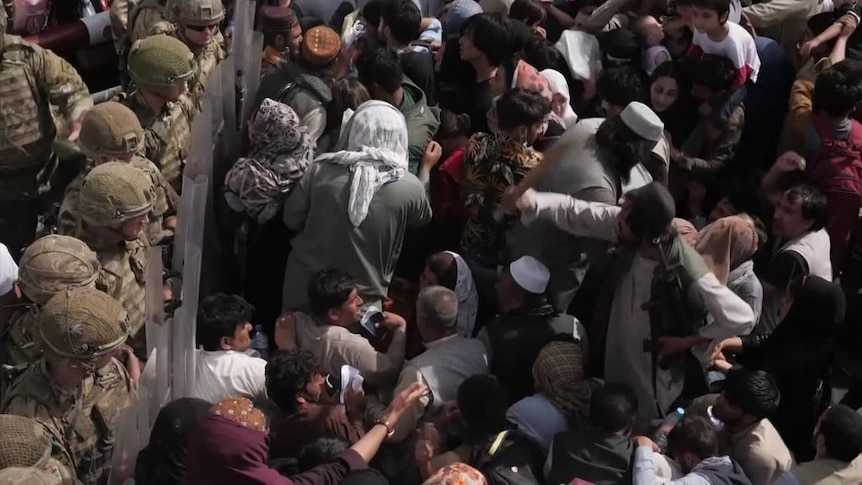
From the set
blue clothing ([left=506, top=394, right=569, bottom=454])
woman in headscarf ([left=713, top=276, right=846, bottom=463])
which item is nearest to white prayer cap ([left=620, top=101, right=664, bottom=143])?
woman in headscarf ([left=713, top=276, right=846, bottom=463])

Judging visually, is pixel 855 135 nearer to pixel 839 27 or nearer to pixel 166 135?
pixel 839 27

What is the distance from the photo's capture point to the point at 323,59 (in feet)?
17.4

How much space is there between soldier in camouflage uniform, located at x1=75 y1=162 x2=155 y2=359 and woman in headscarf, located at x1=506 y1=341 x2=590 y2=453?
4.93ft

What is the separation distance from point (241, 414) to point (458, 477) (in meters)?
0.68

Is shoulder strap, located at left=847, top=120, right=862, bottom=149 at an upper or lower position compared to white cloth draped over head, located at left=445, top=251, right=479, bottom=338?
upper

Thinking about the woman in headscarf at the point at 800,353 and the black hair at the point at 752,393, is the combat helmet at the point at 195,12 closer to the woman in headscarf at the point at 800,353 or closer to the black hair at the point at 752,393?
the woman in headscarf at the point at 800,353

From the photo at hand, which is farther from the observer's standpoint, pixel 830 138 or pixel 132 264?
pixel 830 138

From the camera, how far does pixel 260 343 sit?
15.9ft

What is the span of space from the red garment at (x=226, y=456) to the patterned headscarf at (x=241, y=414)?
0.03 metres

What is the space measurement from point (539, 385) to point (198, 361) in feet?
4.12

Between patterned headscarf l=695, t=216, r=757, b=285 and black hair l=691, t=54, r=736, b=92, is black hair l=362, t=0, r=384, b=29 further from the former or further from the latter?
patterned headscarf l=695, t=216, r=757, b=285

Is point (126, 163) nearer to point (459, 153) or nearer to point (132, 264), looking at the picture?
point (132, 264)

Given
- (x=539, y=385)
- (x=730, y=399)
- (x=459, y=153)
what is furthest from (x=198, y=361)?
(x=730, y=399)

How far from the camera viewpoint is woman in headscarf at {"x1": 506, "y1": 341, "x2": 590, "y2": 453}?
395cm
